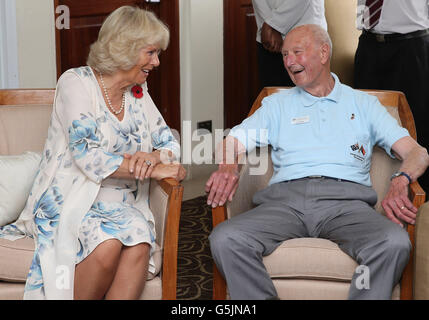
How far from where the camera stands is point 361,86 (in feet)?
11.9

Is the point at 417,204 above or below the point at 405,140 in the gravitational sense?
below

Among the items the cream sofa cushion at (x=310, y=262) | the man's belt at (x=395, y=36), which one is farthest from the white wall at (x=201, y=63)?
the cream sofa cushion at (x=310, y=262)

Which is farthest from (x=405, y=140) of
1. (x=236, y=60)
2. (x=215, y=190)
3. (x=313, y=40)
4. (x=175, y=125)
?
(x=236, y=60)

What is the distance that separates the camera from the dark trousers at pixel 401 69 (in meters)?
3.40

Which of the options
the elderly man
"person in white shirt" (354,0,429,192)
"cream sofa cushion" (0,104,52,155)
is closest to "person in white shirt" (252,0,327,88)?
"person in white shirt" (354,0,429,192)

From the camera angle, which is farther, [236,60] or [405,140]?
[236,60]

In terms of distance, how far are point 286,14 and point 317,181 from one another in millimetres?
1435

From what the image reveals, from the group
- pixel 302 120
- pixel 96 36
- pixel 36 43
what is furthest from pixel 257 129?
pixel 96 36

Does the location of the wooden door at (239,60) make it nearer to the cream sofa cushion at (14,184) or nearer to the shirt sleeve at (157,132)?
the shirt sleeve at (157,132)

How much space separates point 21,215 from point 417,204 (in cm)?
135

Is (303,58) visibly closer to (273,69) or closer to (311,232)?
(311,232)
